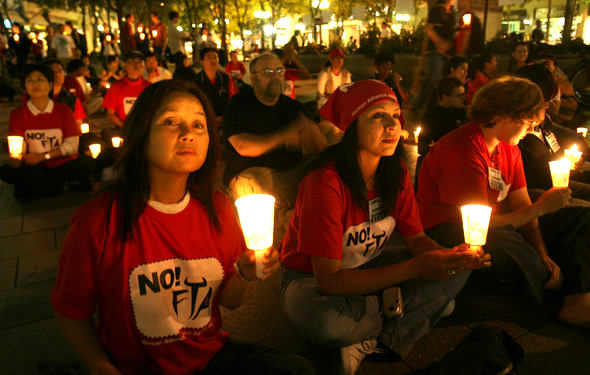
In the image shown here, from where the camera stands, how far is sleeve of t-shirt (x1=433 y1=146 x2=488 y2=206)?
311 cm

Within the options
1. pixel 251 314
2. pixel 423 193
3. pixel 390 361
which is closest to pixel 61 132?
pixel 251 314

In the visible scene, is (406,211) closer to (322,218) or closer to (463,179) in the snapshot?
(463,179)

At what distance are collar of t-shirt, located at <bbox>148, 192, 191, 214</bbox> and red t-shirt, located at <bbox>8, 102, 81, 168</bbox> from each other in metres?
4.85

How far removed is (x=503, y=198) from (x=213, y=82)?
5.81m

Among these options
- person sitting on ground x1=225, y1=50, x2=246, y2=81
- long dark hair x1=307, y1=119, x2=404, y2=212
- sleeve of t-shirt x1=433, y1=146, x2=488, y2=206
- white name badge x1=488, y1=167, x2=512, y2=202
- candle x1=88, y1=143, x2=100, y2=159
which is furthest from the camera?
person sitting on ground x1=225, y1=50, x2=246, y2=81

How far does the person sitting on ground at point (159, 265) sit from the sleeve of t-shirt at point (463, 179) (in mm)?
1695

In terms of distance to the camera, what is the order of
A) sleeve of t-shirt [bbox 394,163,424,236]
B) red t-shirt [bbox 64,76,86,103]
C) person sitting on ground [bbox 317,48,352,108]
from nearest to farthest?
sleeve of t-shirt [bbox 394,163,424,236], red t-shirt [bbox 64,76,86,103], person sitting on ground [bbox 317,48,352,108]

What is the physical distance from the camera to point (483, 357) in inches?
94.2

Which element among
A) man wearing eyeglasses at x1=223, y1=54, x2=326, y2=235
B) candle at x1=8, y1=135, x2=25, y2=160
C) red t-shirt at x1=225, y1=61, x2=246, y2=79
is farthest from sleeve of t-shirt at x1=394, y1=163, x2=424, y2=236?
red t-shirt at x1=225, y1=61, x2=246, y2=79

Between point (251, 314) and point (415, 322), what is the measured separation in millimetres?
1229

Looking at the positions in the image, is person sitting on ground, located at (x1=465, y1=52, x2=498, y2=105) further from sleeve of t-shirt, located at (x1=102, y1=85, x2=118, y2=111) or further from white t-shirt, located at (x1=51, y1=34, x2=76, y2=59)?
white t-shirt, located at (x1=51, y1=34, x2=76, y2=59)

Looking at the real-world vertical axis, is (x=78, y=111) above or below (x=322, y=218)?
above

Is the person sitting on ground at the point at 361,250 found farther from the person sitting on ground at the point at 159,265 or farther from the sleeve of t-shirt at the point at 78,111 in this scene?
the sleeve of t-shirt at the point at 78,111

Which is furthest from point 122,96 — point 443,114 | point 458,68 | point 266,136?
point 458,68
